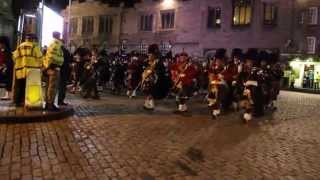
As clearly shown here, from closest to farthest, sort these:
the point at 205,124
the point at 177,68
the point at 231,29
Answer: the point at 205,124 < the point at 177,68 < the point at 231,29

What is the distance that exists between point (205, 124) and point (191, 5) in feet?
115

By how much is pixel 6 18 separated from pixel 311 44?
26.3m

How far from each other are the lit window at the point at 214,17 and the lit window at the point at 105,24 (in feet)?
45.9

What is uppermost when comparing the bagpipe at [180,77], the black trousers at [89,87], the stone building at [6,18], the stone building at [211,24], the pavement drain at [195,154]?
the stone building at [211,24]

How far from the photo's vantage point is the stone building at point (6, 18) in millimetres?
20142

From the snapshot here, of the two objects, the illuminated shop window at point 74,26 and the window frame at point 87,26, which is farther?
the illuminated shop window at point 74,26

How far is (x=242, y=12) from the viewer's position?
44000 mm

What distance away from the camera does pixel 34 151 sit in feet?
27.6

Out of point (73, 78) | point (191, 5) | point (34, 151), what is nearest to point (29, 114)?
point (34, 151)

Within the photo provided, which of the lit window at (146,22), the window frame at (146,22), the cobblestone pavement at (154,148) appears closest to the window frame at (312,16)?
the window frame at (146,22)

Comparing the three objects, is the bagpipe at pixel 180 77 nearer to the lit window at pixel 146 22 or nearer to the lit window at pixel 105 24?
the lit window at pixel 146 22

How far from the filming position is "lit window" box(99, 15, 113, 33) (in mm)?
56219

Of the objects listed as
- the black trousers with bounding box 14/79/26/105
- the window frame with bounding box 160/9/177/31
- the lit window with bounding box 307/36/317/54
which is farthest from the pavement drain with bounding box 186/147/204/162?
the window frame with bounding box 160/9/177/31

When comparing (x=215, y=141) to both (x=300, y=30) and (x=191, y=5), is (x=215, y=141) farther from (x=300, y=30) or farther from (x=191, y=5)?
(x=191, y=5)
